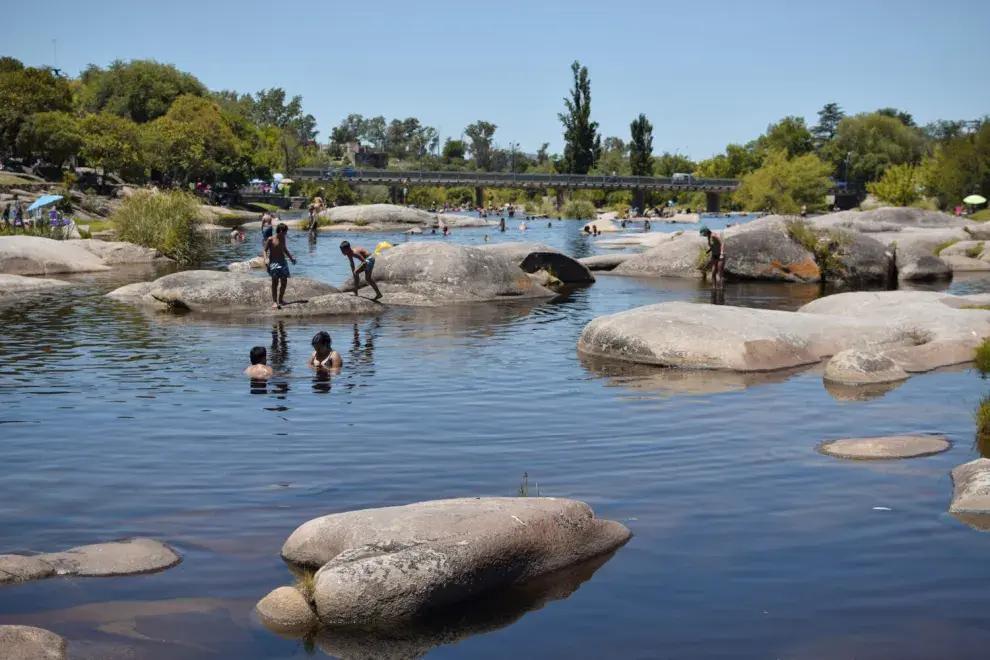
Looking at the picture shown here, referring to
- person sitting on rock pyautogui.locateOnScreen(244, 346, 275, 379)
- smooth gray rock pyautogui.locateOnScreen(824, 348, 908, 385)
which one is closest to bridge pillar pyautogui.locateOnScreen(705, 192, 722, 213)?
smooth gray rock pyautogui.locateOnScreen(824, 348, 908, 385)

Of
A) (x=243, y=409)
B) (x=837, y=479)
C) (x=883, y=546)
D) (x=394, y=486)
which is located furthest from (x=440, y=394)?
(x=883, y=546)

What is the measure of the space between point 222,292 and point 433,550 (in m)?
17.3

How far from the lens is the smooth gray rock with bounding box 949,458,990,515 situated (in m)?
8.90

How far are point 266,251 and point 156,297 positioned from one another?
350cm

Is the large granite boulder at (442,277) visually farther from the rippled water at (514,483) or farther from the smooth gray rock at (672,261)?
the smooth gray rock at (672,261)

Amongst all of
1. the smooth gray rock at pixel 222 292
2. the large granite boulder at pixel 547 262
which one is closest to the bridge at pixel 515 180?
the large granite boulder at pixel 547 262

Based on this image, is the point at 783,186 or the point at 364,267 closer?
the point at 364,267

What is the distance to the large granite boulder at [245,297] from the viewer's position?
75.1ft

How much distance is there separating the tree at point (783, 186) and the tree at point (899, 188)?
34.6ft

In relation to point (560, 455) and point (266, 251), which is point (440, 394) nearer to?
point (560, 455)

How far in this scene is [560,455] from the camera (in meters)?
11.1

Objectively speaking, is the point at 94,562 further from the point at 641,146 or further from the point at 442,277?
the point at 641,146

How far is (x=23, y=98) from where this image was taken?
73.6 m

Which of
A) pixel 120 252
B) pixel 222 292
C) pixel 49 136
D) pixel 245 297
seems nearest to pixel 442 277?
pixel 245 297
